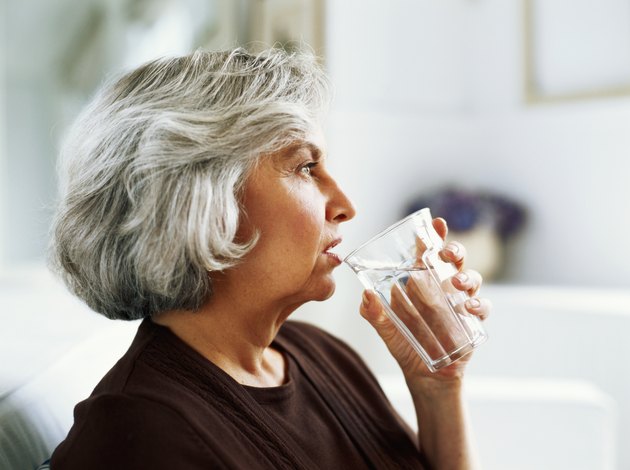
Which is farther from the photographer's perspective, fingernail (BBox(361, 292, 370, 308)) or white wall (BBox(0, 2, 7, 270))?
white wall (BBox(0, 2, 7, 270))

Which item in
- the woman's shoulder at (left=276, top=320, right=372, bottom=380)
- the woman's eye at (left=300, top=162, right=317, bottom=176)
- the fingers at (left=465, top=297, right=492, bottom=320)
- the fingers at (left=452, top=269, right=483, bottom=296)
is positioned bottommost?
the woman's shoulder at (left=276, top=320, right=372, bottom=380)

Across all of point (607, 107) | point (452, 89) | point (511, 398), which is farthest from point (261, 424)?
point (452, 89)

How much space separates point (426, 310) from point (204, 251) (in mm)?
336

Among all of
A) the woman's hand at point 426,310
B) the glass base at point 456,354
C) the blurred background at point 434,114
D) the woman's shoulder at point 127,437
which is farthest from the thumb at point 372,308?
the blurred background at point 434,114

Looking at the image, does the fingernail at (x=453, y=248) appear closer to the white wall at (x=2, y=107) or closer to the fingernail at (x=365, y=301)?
the fingernail at (x=365, y=301)

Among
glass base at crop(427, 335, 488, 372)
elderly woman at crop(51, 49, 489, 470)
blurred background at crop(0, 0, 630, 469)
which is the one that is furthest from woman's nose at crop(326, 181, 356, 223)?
blurred background at crop(0, 0, 630, 469)

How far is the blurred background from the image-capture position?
291 centimetres

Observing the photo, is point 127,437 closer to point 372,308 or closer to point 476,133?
point 372,308

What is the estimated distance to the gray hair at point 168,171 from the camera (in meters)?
0.97

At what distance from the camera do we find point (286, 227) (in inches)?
41.7

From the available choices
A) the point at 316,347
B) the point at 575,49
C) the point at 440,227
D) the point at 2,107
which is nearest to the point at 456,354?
the point at 440,227

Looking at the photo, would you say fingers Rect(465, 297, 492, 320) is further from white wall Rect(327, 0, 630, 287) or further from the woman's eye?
white wall Rect(327, 0, 630, 287)

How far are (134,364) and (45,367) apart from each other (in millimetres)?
295

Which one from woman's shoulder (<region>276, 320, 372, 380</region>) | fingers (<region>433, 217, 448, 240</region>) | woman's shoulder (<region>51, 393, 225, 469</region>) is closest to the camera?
woman's shoulder (<region>51, 393, 225, 469</region>)
